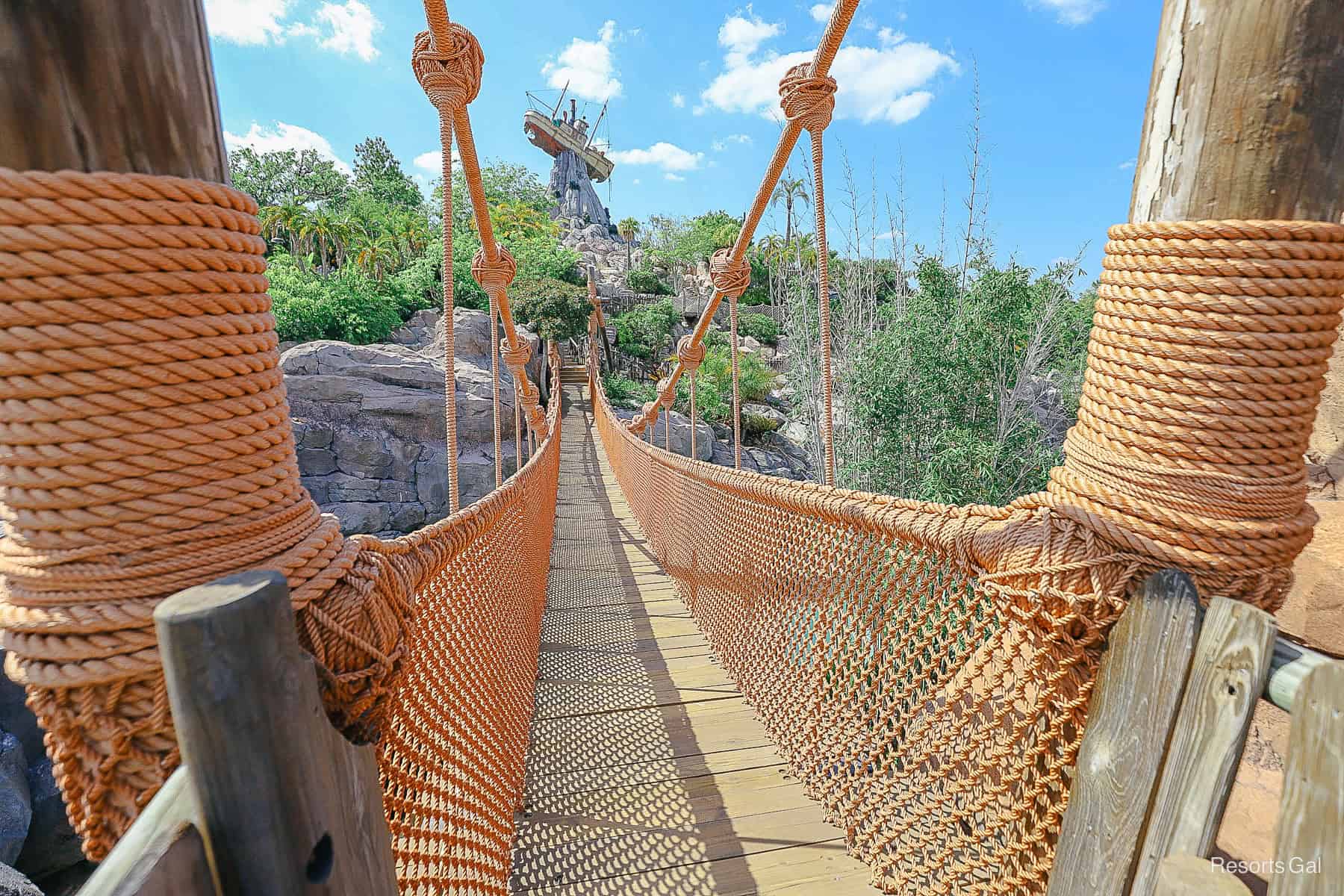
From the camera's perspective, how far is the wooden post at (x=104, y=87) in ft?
1.08

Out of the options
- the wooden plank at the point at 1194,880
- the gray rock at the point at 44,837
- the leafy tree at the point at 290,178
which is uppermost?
the leafy tree at the point at 290,178

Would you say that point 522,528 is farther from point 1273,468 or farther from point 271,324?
point 1273,468

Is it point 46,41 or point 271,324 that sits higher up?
point 46,41

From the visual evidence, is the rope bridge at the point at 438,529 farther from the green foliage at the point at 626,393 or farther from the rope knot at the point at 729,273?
the green foliage at the point at 626,393

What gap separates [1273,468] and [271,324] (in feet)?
2.91

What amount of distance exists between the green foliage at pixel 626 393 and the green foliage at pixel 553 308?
58.2 inches

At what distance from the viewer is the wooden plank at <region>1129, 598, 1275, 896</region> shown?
1.49ft

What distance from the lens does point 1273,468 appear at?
53cm

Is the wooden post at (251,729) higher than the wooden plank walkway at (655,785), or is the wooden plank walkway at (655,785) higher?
the wooden post at (251,729)

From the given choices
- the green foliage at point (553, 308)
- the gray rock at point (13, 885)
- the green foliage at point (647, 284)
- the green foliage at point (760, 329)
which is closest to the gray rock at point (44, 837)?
the gray rock at point (13, 885)

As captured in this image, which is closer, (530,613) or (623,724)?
(623,724)

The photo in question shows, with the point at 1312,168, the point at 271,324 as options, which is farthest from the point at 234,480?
the point at 1312,168

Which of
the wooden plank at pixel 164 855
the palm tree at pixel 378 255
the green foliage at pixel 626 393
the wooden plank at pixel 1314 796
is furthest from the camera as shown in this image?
the palm tree at pixel 378 255

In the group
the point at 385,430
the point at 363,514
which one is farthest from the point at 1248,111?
the point at 363,514
